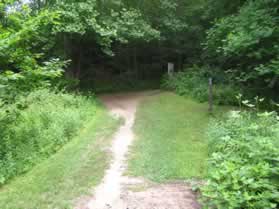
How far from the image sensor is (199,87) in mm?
13461

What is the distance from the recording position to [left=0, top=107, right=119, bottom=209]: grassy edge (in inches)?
162

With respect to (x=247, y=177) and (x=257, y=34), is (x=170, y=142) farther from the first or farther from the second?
(x=257, y=34)

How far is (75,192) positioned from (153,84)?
615 inches

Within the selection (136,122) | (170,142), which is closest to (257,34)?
(170,142)

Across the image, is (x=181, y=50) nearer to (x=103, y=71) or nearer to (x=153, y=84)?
(x=153, y=84)

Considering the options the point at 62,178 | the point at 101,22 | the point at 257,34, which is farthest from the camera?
the point at 101,22

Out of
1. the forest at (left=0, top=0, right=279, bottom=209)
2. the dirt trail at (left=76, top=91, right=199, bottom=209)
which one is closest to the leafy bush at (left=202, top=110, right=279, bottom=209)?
the forest at (left=0, top=0, right=279, bottom=209)

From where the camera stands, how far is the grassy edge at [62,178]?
162 inches

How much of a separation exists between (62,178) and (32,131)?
2020 mm

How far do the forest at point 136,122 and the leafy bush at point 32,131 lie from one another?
25 mm

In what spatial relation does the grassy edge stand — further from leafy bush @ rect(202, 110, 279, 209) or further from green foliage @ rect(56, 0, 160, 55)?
green foliage @ rect(56, 0, 160, 55)

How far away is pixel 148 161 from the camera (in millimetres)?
5633

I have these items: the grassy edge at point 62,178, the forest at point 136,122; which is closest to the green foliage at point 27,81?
the forest at point 136,122

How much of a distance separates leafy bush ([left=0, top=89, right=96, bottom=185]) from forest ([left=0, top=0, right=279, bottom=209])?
3 centimetres
